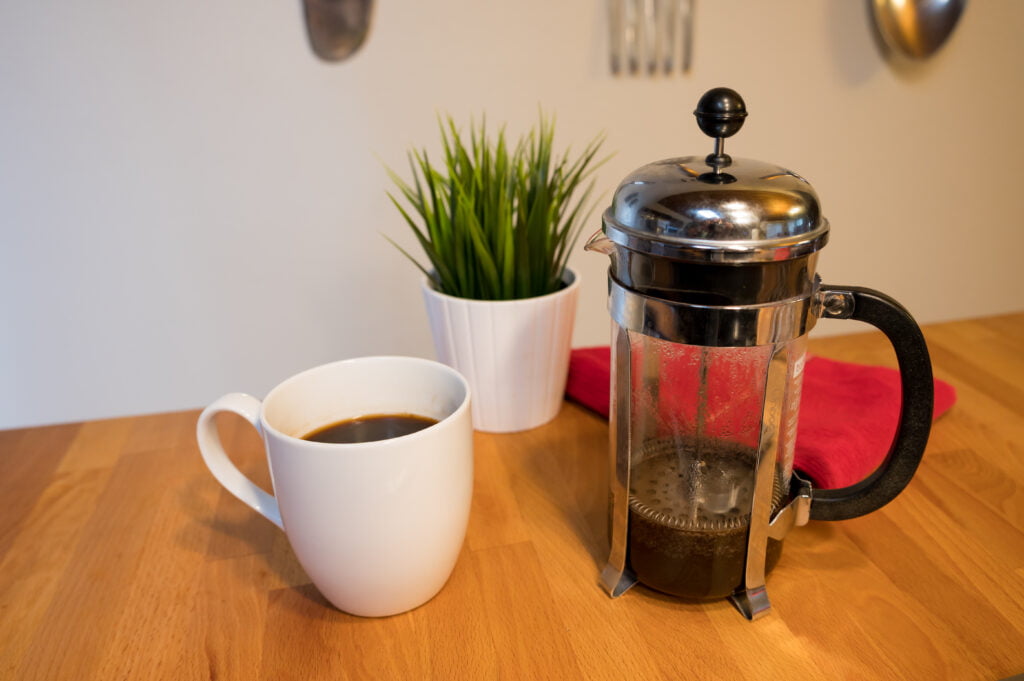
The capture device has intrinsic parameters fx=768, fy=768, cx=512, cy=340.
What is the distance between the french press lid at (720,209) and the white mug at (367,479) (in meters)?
0.14

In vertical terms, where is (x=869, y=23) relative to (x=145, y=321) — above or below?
above

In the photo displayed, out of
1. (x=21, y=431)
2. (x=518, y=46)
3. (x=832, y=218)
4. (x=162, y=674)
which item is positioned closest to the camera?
(x=162, y=674)

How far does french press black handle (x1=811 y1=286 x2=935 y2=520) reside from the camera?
396mm

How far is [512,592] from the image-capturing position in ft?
1.51

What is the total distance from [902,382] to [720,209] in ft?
0.48

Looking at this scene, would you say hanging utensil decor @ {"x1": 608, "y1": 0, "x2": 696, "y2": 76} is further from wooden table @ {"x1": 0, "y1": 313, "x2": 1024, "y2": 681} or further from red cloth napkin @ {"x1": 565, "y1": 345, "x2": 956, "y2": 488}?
wooden table @ {"x1": 0, "y1": 313, "x2": 1024, "y2": 681}

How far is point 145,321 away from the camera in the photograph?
1.02 meters

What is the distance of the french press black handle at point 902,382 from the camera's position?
40 centimetres

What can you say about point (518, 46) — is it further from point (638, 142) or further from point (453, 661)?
point (453, 661)

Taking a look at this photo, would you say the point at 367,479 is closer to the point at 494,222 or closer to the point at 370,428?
the point at 370,428

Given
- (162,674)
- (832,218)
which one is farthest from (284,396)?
(832,218)

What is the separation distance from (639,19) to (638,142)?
15cm

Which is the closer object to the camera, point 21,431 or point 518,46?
point 21,431

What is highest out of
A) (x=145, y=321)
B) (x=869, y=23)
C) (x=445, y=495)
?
(x=869, y=23)
